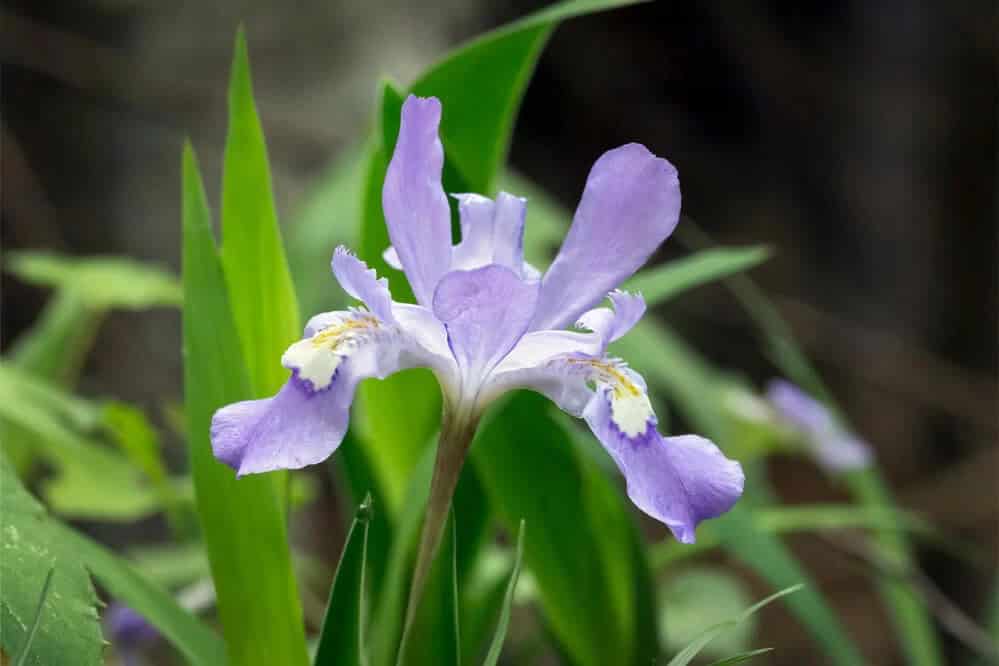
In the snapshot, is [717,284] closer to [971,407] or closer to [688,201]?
[688,201]

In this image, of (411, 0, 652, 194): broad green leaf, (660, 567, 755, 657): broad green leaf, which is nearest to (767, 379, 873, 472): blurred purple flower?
(660, 567, 755, 657): broad green leaf

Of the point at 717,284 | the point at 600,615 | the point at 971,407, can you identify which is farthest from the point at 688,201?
the point at 600,615

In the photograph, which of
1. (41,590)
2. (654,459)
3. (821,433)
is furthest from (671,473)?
(821,433)

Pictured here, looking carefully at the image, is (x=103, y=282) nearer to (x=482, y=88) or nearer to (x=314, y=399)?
(x=482, y=88)

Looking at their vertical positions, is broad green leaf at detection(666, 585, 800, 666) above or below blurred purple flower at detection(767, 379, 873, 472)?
above

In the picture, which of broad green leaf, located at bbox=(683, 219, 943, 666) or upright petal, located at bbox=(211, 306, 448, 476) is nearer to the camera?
upright petal, located at bbox=(211, 306, 448, 476)

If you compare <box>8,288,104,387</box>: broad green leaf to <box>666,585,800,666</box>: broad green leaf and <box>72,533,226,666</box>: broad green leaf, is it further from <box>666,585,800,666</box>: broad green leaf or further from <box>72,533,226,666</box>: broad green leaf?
<box>666,585,800,666</box>: broad green leaf

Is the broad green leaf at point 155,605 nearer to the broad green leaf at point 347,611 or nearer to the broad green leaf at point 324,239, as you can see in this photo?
the broad green leaf at point 347,611

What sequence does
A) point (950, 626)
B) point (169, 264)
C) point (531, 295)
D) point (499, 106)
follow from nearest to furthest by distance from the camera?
point (531, 295) < point (499, 106) < point (950, 626) < point (169, 264)
